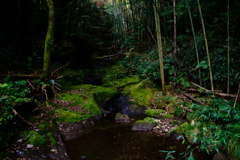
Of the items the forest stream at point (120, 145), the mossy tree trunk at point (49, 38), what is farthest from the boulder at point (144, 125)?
the mossy tree trunk at point (49, 38)

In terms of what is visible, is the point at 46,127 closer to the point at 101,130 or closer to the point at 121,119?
the point at 101,130

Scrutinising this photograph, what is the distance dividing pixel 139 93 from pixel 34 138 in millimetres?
5887

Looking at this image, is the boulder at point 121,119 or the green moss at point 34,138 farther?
the boulder at point 121,119

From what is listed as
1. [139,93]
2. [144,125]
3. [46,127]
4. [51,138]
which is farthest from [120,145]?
[139,93]

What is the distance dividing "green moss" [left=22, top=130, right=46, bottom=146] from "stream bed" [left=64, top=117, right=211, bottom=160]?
718mm

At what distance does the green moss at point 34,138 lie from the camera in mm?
3491

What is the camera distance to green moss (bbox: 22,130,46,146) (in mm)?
3491

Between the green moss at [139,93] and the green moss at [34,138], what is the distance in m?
4.91

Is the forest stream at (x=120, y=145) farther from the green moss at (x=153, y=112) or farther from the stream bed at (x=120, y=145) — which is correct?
the green moss at (x=153, y=112)

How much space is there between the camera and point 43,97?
6.01 m

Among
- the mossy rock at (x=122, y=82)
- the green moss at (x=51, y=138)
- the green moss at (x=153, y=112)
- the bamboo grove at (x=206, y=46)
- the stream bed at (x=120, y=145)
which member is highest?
the bamboo grove at (x=206, y=46)

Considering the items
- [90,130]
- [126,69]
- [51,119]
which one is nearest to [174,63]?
[126,69]

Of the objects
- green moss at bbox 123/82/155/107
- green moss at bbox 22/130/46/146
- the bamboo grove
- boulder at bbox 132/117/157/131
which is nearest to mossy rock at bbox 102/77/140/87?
green moss at bbox 123/82/155/107

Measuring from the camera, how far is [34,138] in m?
3.57
